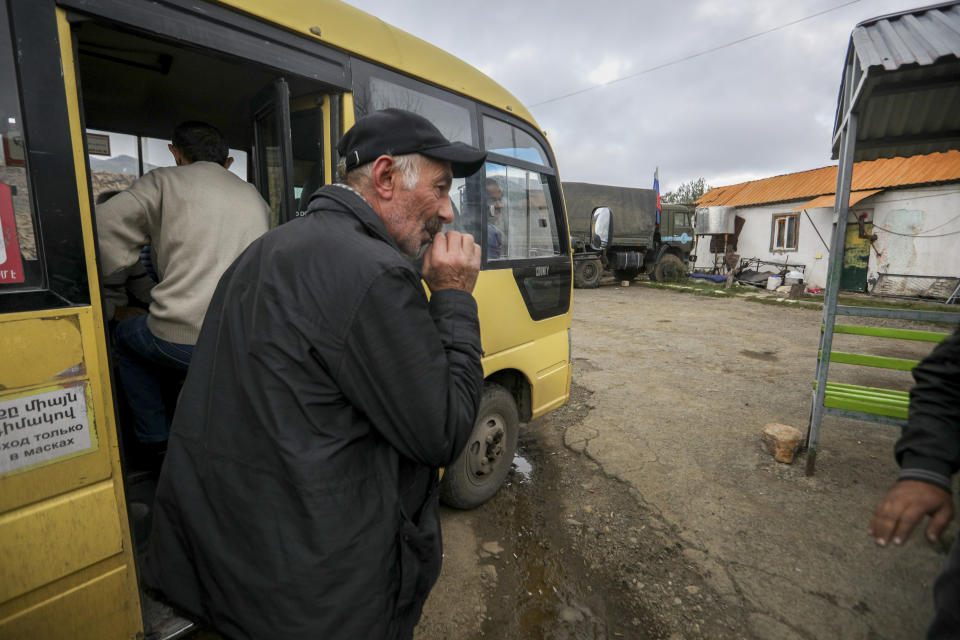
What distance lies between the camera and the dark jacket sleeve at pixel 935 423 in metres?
1.27

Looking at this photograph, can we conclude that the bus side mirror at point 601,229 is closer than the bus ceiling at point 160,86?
No

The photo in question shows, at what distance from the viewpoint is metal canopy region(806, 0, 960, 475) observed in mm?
2797

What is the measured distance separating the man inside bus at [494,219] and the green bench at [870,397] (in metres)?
2.34

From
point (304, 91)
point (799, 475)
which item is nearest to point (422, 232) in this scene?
point (304, 91)

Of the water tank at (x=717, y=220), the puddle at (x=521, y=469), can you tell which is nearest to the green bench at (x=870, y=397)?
the puddle at (x=521, y=469)

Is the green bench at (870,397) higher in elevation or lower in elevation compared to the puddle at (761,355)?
higher

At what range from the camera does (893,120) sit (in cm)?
427

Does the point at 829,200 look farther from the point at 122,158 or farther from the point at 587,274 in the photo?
the point at 122,158

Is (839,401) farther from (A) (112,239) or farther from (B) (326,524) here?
(A) (112,239)

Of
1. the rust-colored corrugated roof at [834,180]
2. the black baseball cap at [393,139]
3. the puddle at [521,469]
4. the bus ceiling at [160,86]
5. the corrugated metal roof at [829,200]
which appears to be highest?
the rust-colored corrugated roof at [834,180]

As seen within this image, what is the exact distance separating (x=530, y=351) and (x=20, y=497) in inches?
95.0

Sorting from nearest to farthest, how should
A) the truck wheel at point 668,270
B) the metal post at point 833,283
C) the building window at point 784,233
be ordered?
the metal post at point 833,283 < the building window at point 784,233 < the truck wheel at point 668,270

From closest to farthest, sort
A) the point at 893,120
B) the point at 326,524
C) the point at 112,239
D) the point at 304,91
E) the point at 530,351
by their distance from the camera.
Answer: the point at 326,524 < the point at 112,239 < the point at 304,91 < the point at 530,351 < the point at 893,120

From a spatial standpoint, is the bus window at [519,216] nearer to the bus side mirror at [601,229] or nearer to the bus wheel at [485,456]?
the bus side mirror at [601,229]
